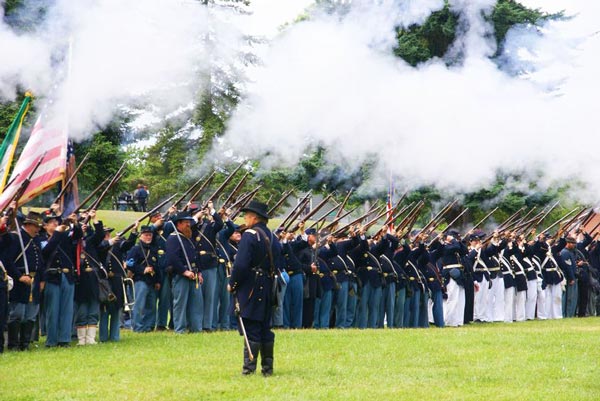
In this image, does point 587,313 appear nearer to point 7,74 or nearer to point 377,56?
point 377,56

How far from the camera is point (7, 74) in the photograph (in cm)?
1530

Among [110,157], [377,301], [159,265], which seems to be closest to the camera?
[159,265]

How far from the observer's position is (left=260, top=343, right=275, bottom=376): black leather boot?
9.90 m

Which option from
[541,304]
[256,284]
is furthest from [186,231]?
[541,304]

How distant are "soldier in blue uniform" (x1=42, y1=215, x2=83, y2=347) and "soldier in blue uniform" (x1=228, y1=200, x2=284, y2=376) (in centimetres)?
307

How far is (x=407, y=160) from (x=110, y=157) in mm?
7969

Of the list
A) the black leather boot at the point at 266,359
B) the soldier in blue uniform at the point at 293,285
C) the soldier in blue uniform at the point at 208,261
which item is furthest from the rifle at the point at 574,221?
the black leather boot at the point at 266,359

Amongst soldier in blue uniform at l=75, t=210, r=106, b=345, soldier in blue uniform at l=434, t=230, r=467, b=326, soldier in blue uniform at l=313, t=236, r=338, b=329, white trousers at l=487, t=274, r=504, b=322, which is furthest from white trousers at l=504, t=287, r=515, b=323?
soldier in blue uniform at l=75, t=210, r=106, b=345

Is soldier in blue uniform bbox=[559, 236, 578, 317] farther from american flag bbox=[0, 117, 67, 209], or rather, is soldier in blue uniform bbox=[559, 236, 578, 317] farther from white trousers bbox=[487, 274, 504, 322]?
american flag bbox=[0, 117, 67, 209]

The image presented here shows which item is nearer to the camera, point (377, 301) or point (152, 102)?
point (377, 301)

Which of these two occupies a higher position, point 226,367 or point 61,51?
point 61,51

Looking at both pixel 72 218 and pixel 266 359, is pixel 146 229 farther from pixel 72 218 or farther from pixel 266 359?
pixel 266 359

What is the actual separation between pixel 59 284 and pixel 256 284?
3.63 metres

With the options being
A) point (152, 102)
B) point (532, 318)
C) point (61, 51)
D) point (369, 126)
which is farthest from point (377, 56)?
point (61, 51)
